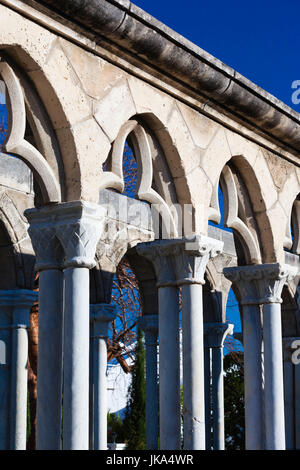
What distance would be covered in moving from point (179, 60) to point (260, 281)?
8.26 ft

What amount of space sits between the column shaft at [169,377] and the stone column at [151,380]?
4.88 meters

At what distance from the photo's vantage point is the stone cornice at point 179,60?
5.59 m

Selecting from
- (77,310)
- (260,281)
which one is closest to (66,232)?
(77,310)

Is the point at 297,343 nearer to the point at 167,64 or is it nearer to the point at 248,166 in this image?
the point at 248,166

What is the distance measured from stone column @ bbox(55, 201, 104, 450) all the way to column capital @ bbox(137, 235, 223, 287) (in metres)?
1.23

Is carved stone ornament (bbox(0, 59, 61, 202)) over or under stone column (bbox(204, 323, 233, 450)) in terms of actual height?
over

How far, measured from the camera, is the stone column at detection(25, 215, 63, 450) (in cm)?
545

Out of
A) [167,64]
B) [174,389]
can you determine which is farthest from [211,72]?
[174,389]

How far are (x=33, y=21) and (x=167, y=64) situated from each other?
1332 mm

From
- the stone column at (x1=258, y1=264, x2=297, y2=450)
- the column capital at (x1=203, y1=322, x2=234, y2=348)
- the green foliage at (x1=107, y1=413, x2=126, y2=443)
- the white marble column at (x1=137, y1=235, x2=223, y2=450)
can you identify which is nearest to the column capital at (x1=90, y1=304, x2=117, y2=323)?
the column capital at (x1=203, y1=322, x2=234, y2=348)

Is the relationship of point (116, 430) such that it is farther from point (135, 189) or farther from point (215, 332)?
point (135, 189)

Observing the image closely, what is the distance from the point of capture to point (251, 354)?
786cm

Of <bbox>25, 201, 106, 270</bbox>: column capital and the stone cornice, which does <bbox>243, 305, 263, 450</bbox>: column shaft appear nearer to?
the stone cornice

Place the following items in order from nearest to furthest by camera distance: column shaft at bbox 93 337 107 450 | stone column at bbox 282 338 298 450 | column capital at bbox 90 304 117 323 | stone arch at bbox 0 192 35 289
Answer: stone arch at bbox 0 192 35 289 < column shaft at bbox 93 337 107 450 < column capital at bbox 90 304 117 323 < stone column at bbox 282 338 298 450
